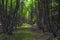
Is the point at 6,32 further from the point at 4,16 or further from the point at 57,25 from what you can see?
the point at 57,25

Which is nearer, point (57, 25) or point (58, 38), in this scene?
point (58, 38)

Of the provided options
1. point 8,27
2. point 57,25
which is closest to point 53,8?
point 57,25

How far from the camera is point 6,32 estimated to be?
1847 cm

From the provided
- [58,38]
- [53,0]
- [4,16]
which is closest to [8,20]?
[4,16]

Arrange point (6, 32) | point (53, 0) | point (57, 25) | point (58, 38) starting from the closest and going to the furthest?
point (58, 38) < point (57, 25) < point (53, 0) < point (6, 32)

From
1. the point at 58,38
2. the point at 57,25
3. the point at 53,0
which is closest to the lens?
the point at 58,38

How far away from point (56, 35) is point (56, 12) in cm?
206

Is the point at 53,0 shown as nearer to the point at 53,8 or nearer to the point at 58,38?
the point at 53,8

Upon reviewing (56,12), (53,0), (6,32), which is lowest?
(6,32)

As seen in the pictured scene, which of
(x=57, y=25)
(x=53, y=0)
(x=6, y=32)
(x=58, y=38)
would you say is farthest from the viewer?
(x=6, y=32)

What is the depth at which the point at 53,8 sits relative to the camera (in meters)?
15.8

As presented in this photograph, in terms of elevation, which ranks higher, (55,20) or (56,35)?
(55,20)

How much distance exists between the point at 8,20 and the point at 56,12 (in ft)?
20.7

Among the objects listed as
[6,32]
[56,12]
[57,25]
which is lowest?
[6,32]
